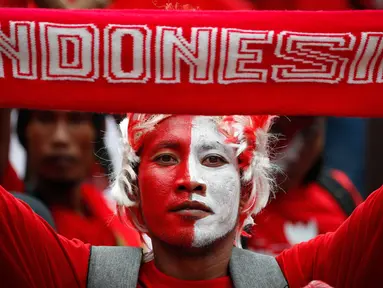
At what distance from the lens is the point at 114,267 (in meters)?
2.35

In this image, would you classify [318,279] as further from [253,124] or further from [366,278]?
[253,124]

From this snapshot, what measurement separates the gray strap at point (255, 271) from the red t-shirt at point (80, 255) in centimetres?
3

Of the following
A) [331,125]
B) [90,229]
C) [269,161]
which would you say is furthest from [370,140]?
[269,161]

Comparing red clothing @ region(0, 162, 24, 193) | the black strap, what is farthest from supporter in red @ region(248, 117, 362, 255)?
red clothing @ region(0, 162, 24, 193)

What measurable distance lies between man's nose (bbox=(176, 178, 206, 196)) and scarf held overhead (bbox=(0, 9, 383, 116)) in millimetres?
289

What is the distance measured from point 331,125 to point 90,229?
1287mm

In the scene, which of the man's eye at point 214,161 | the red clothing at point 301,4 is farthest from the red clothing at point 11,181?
the man's eye at point 214,161

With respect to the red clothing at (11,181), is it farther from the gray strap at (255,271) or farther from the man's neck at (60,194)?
the gray strap at (255,271)

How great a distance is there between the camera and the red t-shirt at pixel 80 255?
2.23 metres

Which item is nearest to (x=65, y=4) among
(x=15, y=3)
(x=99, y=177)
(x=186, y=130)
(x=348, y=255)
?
(x=15, y=3)

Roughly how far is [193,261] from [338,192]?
4.63ft

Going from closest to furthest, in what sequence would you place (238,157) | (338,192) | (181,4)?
(238,157)
(181,4)
(338,192)

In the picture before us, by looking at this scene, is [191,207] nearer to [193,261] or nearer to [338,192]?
[193,261]

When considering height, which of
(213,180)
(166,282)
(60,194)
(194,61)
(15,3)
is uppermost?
(194,61)
